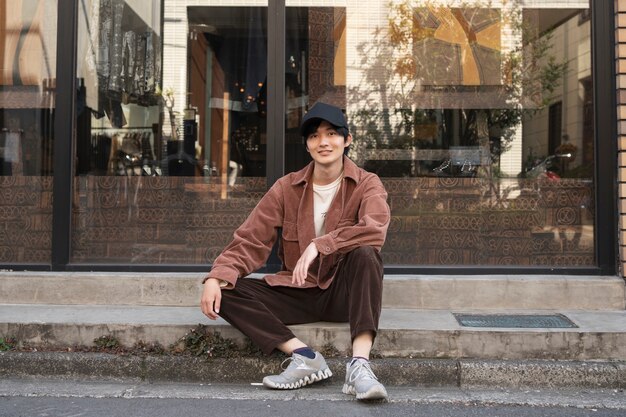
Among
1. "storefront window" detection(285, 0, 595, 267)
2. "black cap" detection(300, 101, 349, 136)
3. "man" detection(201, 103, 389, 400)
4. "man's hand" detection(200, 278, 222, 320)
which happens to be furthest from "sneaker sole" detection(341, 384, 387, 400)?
"storefront window" detection(285, 0, 595, 267)

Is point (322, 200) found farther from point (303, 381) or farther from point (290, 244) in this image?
point (303, 381)

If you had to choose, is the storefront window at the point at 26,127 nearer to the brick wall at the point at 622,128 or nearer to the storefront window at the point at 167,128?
the storefront window at the point at 167,128

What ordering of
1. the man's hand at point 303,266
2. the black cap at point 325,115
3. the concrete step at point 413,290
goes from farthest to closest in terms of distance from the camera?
1. the concrete step at point 413,290
2. the black cap at point 325,115
3. the man's hand at point 303,266

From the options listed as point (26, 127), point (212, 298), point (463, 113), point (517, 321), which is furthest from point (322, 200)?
point (26, 127)

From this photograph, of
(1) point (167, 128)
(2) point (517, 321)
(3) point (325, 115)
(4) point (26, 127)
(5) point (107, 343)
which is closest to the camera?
(3) point (325, 115)

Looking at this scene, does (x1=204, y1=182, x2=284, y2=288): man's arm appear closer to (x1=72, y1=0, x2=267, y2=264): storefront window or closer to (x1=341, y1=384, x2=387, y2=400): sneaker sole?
(x1=341, y1=384, x2=387, y2=400): sneaker sole

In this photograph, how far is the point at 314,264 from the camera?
3.69m

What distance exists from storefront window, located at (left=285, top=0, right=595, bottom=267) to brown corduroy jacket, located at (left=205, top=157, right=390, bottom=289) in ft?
4.52

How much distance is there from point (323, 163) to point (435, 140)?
1.87 meters

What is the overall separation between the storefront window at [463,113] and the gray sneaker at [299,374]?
1.84 metres

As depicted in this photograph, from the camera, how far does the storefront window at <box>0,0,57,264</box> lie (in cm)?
518

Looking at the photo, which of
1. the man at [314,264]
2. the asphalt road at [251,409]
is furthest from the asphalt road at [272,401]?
the man at [314,264]

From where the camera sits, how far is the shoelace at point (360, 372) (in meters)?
3.16

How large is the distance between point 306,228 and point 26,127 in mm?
3036
